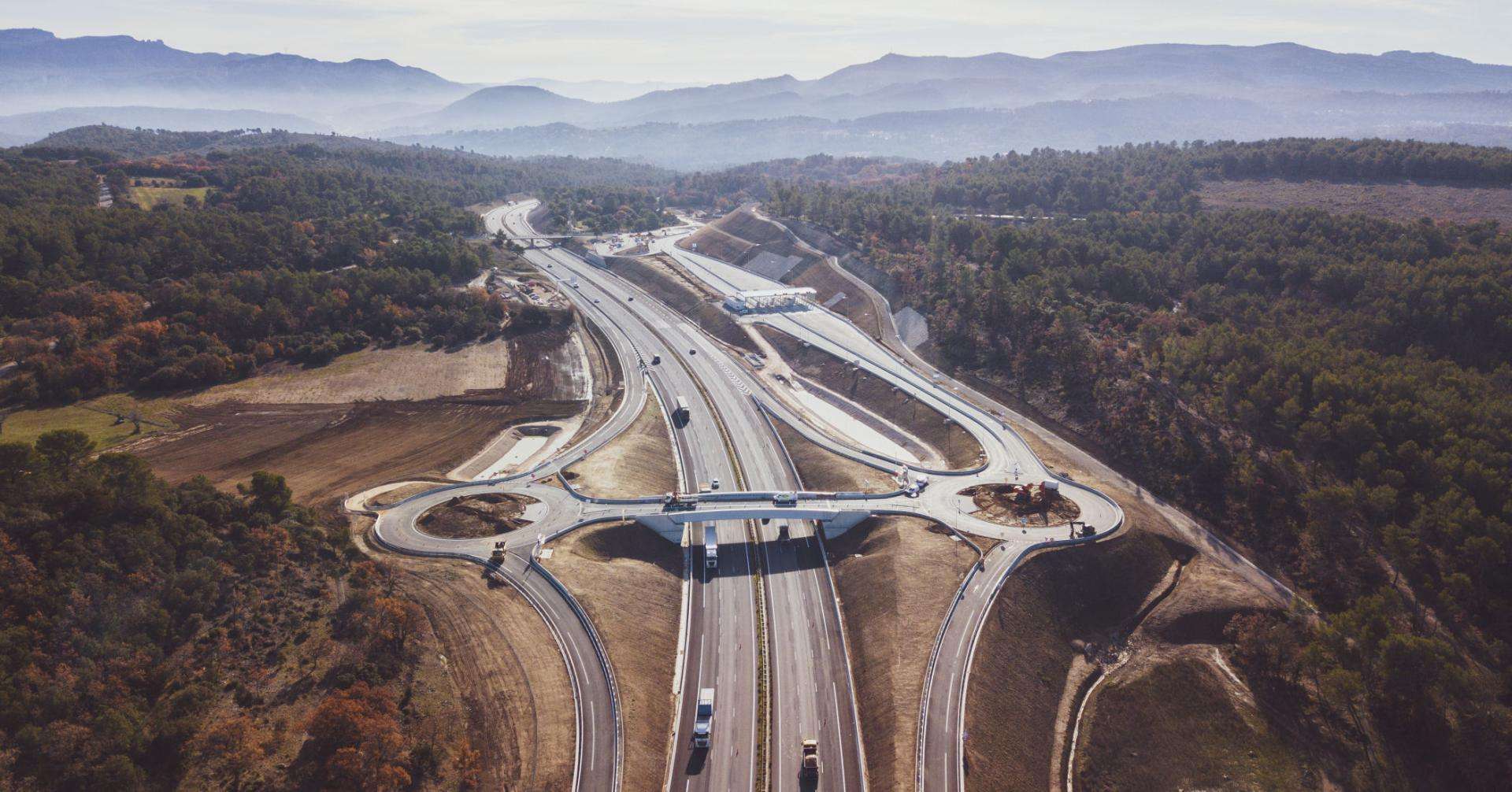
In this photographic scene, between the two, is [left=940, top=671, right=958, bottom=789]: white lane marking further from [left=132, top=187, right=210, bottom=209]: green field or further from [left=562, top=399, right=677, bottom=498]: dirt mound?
[left=132, top=187, right=210, bottom=209]: green field

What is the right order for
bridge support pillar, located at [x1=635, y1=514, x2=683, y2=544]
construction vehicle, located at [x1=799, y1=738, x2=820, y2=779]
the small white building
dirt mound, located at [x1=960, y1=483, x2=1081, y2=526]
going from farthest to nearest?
the small white building
bridge support pillar, located at [x1=635, y1=514, x2=683, y2=544]
dirt mound, located at [x1=960, y1=483, x2=1081, y2=526]
construction vehicle, located at [x1=799, y1=738, x2=820, y2=779]

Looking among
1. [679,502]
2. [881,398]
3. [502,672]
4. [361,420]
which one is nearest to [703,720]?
[502,672]

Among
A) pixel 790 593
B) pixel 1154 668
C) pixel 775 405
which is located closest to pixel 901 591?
pixel 790 593

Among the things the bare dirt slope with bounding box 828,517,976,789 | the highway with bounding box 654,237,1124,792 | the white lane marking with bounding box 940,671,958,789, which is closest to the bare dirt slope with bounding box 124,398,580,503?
the bare dirt slope with bounding box 828,517,976,789

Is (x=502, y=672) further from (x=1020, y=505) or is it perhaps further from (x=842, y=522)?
(x=1020, y=505)

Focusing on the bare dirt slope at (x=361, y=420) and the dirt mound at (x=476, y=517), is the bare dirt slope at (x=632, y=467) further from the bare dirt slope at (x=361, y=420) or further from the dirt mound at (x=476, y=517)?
the bare dirt slope at (x=361, y=420)

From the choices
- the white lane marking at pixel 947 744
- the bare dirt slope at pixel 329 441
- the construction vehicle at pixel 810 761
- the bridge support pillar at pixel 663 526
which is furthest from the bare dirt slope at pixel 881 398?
the construction vehicle at pixel 810 761
